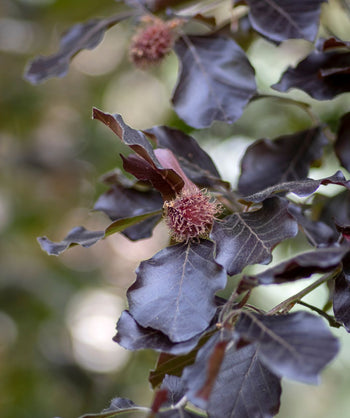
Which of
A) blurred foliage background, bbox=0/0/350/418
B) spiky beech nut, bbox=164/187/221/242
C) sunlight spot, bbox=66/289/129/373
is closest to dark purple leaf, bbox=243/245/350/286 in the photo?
spiky beech nut, bbox=164/187/221/242

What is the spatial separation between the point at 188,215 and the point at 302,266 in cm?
15

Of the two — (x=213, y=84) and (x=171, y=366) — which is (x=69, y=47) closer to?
(x=213, y=84)

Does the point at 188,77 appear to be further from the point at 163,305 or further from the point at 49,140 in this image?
the point at 49,140

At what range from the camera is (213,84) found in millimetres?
700

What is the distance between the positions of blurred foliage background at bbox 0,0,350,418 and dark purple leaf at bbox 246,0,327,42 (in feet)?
2.45

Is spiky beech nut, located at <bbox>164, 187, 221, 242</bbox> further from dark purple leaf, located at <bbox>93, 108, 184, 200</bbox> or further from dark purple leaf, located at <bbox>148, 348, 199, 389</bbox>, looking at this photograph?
dark purple leaf, located at <bbox>148, 348, 199, 389</bbox>

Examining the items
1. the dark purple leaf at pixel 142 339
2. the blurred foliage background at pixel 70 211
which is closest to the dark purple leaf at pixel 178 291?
the dark purple leaf at pixel 142 339

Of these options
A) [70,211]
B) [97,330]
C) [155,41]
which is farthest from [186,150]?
[97,330]

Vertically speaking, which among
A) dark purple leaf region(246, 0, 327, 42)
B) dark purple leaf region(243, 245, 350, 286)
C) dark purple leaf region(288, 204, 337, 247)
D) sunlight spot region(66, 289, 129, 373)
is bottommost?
sunlight spot region(66, 289, 129, 373)

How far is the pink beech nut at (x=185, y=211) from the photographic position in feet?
1.82

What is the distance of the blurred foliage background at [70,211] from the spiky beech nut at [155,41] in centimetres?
67

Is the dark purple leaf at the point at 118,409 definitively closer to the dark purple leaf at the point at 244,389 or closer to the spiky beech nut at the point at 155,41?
the dark purple leaf at the point at 244,389

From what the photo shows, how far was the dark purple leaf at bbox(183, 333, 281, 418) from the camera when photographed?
487 millimetres

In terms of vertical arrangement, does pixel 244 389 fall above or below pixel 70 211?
above
